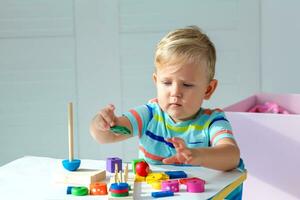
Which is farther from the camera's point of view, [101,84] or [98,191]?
[101,84]

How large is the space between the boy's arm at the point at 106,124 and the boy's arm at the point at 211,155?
0.19m

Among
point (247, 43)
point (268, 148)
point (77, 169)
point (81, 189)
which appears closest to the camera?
point (81, 189)

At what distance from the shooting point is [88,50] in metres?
3.33

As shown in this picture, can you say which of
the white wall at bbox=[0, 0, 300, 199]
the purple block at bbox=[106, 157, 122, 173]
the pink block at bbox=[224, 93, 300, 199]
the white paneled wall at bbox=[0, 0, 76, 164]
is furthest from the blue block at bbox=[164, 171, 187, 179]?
the white paneled wall at bbox=[0, 0, 76, 164]

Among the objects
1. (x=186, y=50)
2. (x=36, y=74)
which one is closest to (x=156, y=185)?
(x=186, y=50)

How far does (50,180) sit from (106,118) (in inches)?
8.5

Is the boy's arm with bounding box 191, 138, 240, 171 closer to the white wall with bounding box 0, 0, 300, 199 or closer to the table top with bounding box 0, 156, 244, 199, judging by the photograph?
the table top with bounding box 0, 156, 244, 199

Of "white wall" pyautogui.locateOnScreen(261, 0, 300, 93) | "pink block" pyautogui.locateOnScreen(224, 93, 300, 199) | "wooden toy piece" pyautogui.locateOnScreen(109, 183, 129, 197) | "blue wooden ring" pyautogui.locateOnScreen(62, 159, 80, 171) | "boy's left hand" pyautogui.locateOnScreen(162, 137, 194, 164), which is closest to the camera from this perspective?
"wooden toy piece" pyautogui.locateOnScreen(109, 183, 129, 197)

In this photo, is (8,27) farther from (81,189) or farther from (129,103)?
(81,189)

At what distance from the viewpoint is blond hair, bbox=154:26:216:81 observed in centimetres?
159

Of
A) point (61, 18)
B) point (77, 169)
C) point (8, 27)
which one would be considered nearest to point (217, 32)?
point (61, 18)

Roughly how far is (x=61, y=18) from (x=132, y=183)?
2.12 m

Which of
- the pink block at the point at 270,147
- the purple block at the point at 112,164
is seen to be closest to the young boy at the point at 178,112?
the purple block at the point at 112,164

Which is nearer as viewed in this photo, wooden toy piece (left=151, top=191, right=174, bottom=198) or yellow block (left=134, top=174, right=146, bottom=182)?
wooden toy piece (left=151, top=191, right=174, bottom=198)
